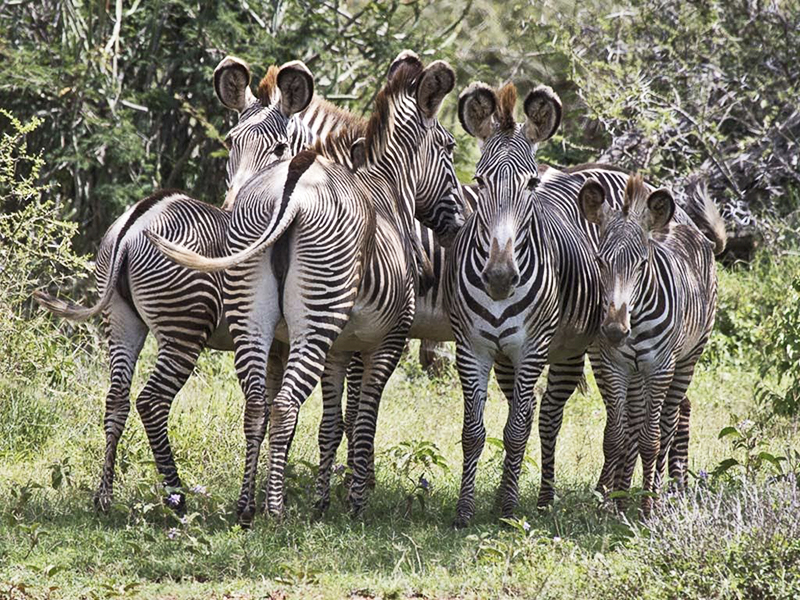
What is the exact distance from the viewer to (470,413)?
6.94m

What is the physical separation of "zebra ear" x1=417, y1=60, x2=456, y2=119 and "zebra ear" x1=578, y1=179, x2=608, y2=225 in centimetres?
119

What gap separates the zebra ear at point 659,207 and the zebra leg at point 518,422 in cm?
110

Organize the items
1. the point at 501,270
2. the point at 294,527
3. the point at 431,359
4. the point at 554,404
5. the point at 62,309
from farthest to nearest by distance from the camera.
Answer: the point at 431,359 < the point at 554,404 < the point at 62,309 < the point at 501,270 < the point at 294,527

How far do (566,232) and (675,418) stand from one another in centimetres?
150

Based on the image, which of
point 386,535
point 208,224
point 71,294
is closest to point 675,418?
point 386,535

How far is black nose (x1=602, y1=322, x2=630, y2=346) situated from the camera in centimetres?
656

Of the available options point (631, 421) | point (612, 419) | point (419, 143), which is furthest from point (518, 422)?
point (419, 143)

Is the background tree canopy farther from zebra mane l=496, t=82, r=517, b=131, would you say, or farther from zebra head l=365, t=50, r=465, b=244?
zebra mane l=496, t=82, r=517, b=131

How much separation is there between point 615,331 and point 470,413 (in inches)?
41.5

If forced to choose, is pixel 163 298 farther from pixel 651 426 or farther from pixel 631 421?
pixel 651 426

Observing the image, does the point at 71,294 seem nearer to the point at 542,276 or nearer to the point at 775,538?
the point at 542,276

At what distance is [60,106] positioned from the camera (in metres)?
11.6

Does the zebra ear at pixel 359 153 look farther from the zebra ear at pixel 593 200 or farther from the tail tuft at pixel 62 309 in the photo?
the tail tuft at pixel 62 309

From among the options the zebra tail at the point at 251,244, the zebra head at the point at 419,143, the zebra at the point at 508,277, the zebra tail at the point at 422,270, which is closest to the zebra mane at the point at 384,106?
the zebra head at the point at 419,143
